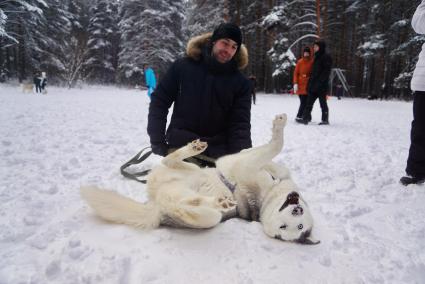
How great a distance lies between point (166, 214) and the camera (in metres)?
1.85

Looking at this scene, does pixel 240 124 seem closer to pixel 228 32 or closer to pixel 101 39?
pixel 228 32

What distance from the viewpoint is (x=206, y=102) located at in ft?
8.91

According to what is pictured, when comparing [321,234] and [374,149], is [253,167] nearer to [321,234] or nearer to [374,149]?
[321,234]

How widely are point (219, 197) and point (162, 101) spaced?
4.72 feet

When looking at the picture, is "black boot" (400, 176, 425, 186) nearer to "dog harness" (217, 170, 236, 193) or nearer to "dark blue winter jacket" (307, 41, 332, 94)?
"dog harness" (217, 170, 236, 193)

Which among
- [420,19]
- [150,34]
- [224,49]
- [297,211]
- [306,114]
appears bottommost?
[297,211]

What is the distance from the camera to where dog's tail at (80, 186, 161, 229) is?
6.08 feet

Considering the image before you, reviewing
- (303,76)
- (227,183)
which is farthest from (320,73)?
(227,183)

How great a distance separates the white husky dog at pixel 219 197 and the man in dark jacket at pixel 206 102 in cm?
56

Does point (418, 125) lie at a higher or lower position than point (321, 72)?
lower

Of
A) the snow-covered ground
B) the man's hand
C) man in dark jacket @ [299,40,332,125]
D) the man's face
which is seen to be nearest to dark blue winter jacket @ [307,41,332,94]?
man in dark jacket @ [299,40,332,125]

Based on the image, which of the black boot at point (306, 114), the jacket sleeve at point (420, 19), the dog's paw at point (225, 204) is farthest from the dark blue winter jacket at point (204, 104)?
the black boot at point (306, 114)

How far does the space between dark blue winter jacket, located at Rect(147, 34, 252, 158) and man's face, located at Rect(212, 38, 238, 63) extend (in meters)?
0.06

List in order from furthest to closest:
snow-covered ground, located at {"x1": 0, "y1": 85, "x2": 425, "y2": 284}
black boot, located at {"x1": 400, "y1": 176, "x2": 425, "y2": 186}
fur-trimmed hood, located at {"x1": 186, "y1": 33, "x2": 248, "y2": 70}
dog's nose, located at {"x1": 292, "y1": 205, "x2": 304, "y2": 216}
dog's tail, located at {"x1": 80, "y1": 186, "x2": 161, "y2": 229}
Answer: black boot, located at {"x1": 400, "y1": 176, "x2": 425, "y2": 186}, fur-trimmed hood, located at {"x1": 186, "y1": 33, "x2": 248, "y2": 70}, dog's tail, located at {"x1": 80, "y1": 186, "x2": 161, "y2": 229}, dog's nose, located at {"x1": 292, "y1": 205, "x2": 304, "y2": 216}, snow-covered ground, located at {"x1": 0, "y1": 85, "x2": 425, "y2": 284}
